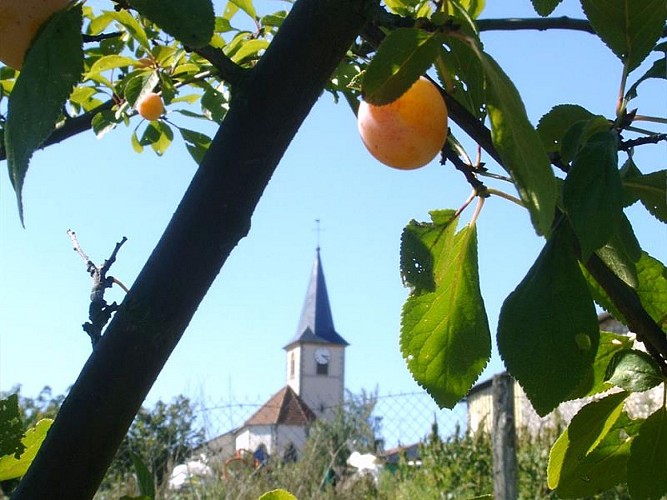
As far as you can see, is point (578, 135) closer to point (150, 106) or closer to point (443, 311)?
point (443, 311)

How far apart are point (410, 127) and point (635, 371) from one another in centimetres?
19

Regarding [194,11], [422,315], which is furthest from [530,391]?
[194,11]

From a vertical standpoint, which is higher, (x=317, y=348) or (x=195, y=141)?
(x=317, y=348)

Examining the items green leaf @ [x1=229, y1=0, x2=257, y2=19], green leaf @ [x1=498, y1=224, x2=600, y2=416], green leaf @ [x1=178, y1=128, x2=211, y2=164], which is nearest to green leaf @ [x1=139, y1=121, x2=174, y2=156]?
green leaf @ [x1=178, y1=128, x2=211, y2=164]

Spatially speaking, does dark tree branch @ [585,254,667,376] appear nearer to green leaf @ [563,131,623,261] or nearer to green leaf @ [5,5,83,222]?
green leaf @ [563,131,623,261]

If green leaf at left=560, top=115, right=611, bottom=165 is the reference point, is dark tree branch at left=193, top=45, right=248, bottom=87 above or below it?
above

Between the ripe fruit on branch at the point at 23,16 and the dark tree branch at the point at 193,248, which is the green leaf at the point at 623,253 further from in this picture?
the ripe fruit on branch at the point at 23,16

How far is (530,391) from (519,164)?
136 mm

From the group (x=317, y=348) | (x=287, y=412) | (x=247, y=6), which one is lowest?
(x=247, y=6)

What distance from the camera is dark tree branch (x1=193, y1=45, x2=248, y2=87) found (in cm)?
38

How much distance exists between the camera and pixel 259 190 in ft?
1.20

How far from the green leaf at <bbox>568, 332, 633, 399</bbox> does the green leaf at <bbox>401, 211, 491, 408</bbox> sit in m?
0.07

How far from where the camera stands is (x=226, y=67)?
0.39m

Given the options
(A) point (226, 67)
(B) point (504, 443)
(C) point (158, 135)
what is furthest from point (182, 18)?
(B) point (504, 443)
